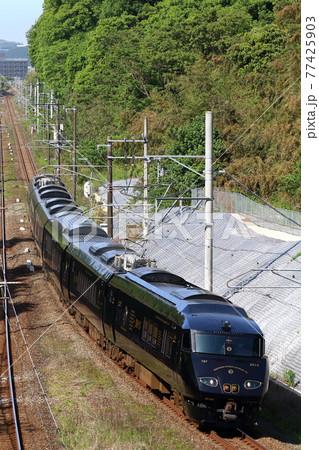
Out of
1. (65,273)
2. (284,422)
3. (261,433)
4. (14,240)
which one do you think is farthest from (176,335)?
(14,240)

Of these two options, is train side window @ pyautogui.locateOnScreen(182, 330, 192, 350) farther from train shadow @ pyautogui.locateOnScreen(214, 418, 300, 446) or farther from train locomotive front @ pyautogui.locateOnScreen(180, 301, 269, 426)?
train shadow @ pyautogui.locateOnScreen(214, 418, 300, 446)

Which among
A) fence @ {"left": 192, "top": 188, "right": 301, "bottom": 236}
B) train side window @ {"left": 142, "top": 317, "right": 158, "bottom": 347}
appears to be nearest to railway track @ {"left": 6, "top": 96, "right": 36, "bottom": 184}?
fence @ {"left": 192, "top": 188, "right": 301, "bottom": 236}

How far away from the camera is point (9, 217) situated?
5653 centimetres

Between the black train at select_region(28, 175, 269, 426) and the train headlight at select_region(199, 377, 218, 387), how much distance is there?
0.02 m

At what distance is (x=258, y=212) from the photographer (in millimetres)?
41156

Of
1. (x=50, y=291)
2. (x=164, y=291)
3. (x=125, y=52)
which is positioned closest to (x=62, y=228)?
(x=50, y=291)

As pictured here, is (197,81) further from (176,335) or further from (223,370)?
(223,370)

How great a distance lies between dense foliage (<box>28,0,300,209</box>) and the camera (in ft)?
168

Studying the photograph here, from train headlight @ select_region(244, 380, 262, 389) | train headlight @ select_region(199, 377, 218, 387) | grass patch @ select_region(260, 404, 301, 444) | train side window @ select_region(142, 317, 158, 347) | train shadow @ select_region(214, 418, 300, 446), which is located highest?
train side window @ select_region(142, 317, 158, 347)

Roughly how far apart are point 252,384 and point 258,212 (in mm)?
25155

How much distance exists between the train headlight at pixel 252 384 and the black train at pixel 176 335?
0.02m

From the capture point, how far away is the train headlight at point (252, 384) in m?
16.5
